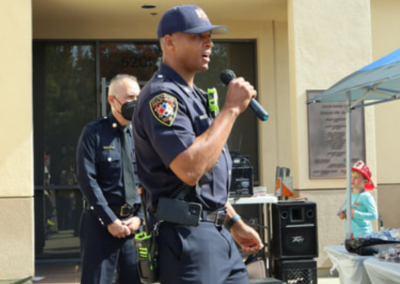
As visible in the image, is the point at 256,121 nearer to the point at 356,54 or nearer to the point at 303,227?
the point at 356,54

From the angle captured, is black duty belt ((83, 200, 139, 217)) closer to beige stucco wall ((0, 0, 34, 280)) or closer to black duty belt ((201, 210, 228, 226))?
black duty belt ((201, 210, 228, 226))

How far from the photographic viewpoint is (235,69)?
1083 cm

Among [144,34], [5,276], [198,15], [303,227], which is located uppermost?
[144,34]

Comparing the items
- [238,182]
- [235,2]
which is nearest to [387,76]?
[238,182]

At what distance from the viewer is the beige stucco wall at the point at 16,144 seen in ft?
27.7

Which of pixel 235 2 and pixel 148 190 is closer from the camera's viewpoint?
pixel 148 190

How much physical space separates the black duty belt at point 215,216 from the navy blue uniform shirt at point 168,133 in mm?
23

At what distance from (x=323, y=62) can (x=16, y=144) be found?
4.22 meters

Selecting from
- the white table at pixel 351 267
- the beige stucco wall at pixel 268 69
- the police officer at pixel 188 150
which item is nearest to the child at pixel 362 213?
the white table at pixel 351 267

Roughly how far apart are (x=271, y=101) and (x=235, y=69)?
0.79 meters

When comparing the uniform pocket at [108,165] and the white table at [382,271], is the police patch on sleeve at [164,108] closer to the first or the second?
the uniform pocket at [108,165]

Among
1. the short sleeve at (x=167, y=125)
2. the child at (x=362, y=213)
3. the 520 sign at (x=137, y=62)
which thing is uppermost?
the 520 sign at (x=137, y=62)

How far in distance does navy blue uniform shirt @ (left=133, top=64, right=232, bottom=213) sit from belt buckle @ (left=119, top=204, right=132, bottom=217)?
1986mm

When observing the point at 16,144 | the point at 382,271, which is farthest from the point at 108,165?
the point at 16,144
